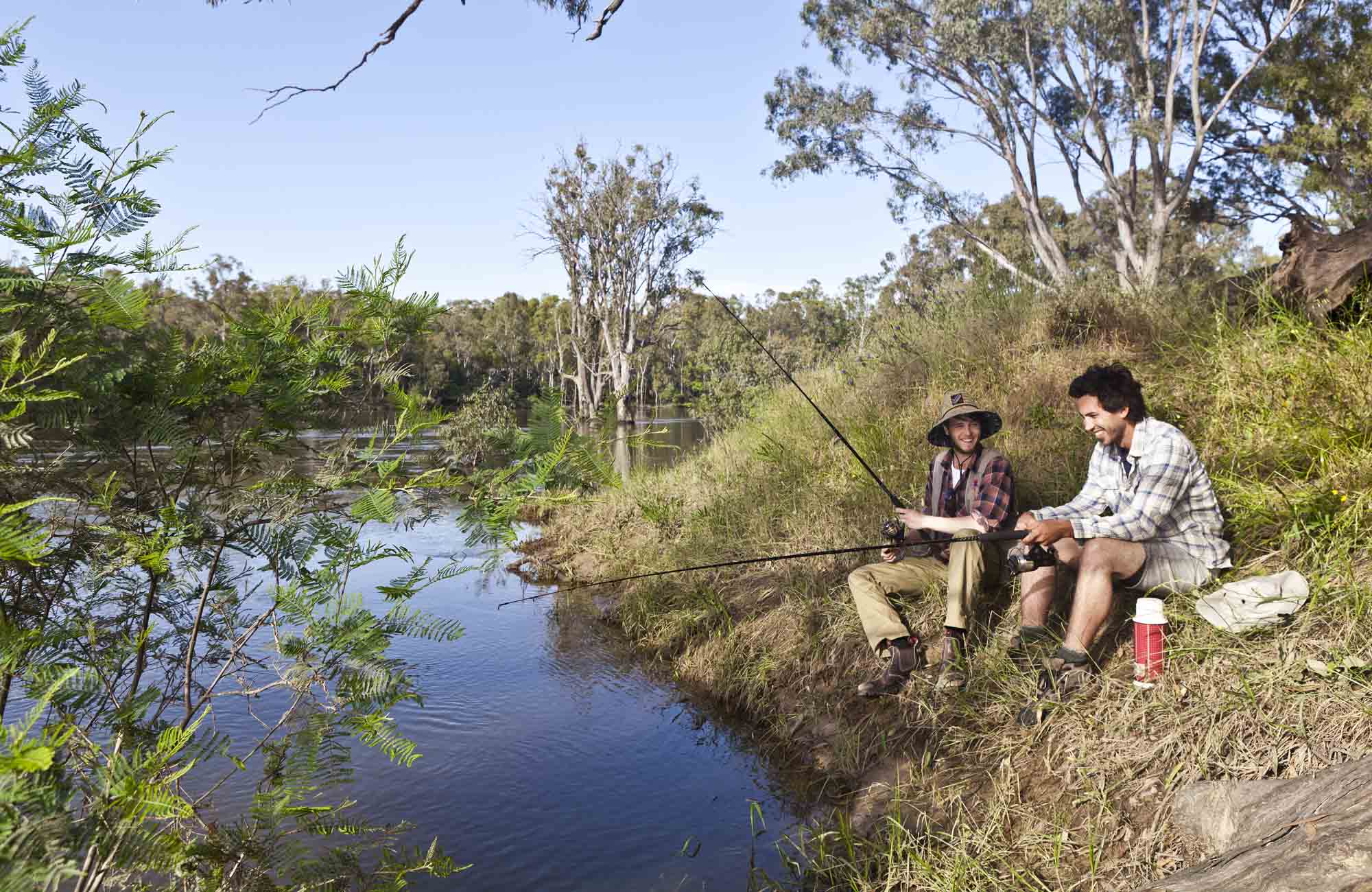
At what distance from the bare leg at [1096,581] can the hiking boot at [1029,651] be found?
209 mm

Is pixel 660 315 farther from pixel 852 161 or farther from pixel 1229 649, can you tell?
pixel 1229 649

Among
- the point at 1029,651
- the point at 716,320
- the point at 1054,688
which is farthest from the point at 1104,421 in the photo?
the point at 716,320

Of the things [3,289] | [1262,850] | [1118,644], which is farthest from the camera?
[1118,644]

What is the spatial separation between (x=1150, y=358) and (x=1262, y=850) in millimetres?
4960

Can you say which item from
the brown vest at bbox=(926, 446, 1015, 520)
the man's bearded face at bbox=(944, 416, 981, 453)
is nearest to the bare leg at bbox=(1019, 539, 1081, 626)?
the brown vest at bbox=(926, 446, 1015, 520)

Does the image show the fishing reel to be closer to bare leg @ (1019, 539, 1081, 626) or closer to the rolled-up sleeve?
bare leg @ (1019, 539, 1081, 626)

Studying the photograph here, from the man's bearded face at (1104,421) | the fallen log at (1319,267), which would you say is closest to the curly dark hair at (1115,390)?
the man's bearded face at (1104,421)

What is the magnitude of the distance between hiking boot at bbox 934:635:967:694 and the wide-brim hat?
3.51 feet

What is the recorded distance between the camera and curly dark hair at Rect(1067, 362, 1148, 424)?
12.3 ft

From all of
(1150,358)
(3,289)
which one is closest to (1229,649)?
(1150,358)

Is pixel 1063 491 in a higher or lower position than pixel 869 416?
lower

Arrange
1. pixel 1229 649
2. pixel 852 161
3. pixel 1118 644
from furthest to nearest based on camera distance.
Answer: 1. pixel 852 161
2. pixel 1118 644
3. pixel 1229 649

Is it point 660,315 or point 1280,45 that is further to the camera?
point 660,315

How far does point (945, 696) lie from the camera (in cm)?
396
